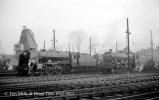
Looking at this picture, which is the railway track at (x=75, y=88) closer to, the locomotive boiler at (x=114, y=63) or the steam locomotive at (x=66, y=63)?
the steam locomotive at (x=66, y=63)

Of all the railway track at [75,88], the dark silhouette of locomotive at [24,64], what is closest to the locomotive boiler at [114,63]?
the dark silhouette of locomotive at [24,64]

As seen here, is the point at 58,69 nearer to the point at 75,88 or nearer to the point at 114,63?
the point at 114,63

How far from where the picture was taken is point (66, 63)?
1080 inches

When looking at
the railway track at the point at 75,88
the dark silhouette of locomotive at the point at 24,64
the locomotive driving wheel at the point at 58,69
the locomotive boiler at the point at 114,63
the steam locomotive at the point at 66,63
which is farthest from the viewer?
the locomotive boiler at the point at 114,63

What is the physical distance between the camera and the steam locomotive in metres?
22.2

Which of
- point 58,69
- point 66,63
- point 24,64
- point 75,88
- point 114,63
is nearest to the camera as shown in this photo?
point 75,88

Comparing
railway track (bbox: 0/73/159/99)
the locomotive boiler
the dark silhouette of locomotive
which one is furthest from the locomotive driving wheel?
railway track (bbox: 0/73/159/99)

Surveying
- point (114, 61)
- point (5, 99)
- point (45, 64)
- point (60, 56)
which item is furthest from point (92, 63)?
point (5, 99)

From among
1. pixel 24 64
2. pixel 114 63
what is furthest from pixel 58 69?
pixel 114 63

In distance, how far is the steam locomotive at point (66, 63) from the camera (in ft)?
72.9

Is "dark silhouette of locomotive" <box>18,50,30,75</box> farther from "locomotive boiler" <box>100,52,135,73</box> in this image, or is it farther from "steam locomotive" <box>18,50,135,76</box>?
"locomotive boiler" <box>100,52,135,73</box>

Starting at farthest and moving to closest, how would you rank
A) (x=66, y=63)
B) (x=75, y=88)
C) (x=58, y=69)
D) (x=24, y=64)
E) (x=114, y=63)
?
1. (x=114, y=63)
2. (x=66, y=63)
3. (x=58, y=69)
4. (x=24, y=64)
5. (x=75, y=88)

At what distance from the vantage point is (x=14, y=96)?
8562 mm

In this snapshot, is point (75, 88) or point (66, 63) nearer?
point (75, 88)
